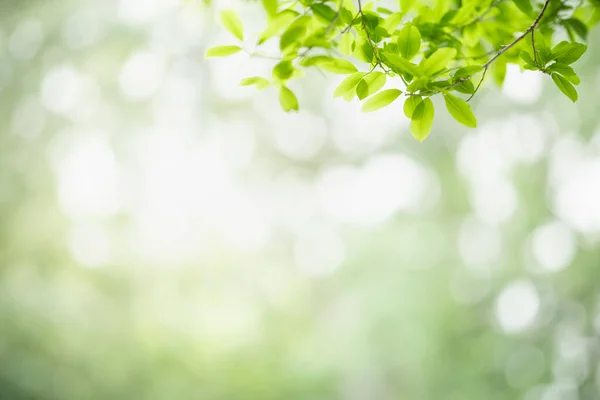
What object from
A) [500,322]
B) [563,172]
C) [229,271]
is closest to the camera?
[563,172]

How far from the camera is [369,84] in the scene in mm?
885

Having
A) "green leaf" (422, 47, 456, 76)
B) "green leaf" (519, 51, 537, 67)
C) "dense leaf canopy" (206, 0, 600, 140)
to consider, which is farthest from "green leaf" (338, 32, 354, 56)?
"green leaf" (519, 51, 537, 67)

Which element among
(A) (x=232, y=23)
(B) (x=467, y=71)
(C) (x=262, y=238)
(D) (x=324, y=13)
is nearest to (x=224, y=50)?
(A) (x=232, y=23)

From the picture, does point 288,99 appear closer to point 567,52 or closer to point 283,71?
point 283,71

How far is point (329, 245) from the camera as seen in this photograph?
7480 millimetres

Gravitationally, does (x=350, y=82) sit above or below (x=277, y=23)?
below

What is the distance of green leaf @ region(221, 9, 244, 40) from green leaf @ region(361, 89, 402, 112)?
34 centimetres

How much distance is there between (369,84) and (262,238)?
661cm

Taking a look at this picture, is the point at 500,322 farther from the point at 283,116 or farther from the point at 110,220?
the point at 110,220

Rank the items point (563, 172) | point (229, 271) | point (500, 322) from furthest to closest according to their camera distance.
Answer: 1. point (229, 271)
2. point (500, 322)
3. point (563, 172)

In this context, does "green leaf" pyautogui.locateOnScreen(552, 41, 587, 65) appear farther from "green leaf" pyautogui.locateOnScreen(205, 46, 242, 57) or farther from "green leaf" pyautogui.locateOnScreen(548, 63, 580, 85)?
"green leaf" pyautogui.locateOnScreen(205, 46, 242, 57)

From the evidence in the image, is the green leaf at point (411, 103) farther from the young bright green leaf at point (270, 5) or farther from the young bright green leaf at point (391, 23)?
the young bright green leaf at point (270, 5)

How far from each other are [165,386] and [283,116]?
14.8 feet

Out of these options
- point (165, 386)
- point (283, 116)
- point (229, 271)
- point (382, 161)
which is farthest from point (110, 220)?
point (382, 161)
